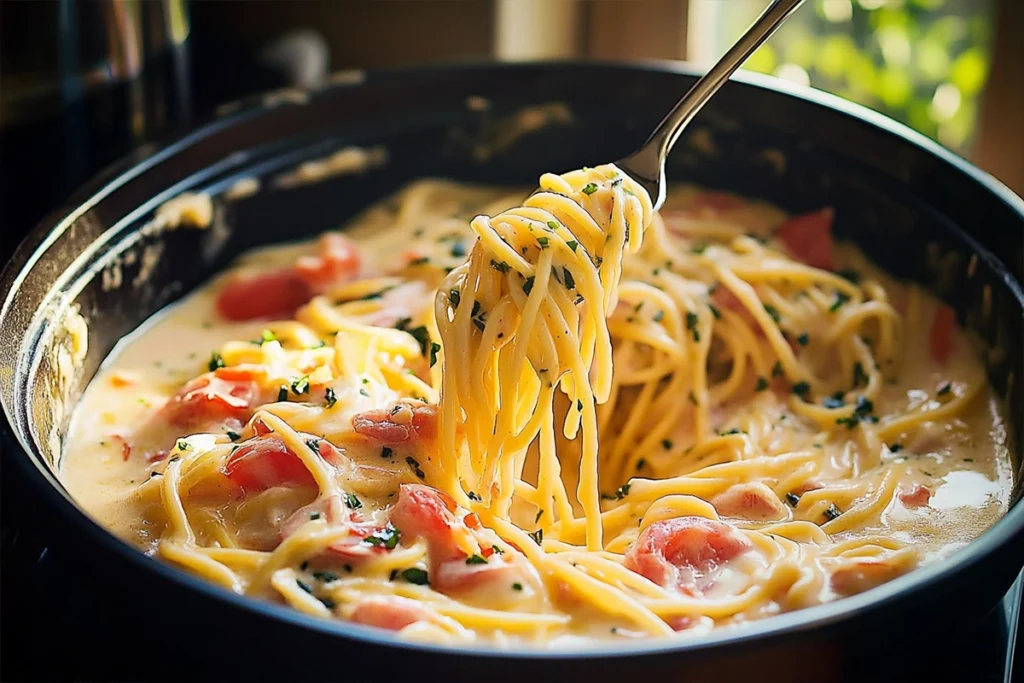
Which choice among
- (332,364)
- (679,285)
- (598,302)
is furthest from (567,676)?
(679,285)

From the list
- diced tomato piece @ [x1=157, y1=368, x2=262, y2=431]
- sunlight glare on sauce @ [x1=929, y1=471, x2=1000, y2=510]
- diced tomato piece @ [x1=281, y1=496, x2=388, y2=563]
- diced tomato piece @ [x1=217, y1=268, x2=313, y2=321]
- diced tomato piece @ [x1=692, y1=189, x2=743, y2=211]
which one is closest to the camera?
diced tomato piece @ [x1=281, y1=496, x2=388, y2=563]

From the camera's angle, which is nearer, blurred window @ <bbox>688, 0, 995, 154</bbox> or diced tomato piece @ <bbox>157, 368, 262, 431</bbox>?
diced tomato piece @ <bbox>157, 368, 262, 431</bbox>

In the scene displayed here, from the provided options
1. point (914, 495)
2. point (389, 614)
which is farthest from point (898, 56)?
A: point (389, 614)

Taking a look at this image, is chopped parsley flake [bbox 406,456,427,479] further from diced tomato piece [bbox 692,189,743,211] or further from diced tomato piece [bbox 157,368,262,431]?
diced tomato piece [bbox 692,189,743,211]

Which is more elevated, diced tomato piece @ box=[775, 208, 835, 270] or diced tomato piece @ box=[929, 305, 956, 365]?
diced tomato piece @ box=[775, 208, 835, 270]

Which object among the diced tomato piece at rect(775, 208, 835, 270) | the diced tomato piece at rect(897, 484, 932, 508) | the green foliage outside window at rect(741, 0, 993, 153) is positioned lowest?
the diced tomato piece at rect(897, 484, 932, 508)

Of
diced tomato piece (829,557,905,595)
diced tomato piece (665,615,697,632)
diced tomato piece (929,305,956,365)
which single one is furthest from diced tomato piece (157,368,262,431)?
diced tomato piece (929,305,956,365)

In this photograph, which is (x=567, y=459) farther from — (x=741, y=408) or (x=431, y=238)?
(x=431, y=238)

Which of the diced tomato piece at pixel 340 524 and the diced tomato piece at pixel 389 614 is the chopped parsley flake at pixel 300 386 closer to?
the diced tomato piece at pixel 340 524
